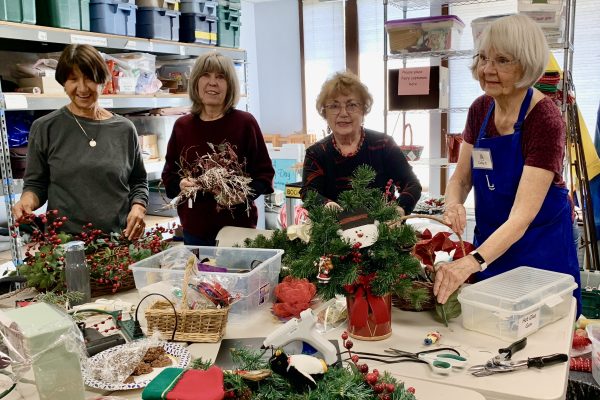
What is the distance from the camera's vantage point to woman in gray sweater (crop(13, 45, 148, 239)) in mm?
2297

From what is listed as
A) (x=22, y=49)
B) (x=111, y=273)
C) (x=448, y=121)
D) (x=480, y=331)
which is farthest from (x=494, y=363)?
(x=448, y=121)

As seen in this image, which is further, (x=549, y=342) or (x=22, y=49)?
(x=22, y=49)

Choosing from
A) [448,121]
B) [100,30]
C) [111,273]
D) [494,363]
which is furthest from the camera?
[448,121]

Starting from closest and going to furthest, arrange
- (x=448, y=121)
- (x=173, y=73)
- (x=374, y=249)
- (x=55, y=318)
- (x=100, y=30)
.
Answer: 1. (x=55, y=318)
2. (x=374, y=249)
3. (x=100, y=30)
4. (x=173, y=73)
5. (x=448, y=121)

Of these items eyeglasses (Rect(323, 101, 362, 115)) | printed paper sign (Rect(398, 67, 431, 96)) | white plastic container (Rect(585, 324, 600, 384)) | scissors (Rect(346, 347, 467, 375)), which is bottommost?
white plastic container (Rect(585, 324, 600, 384))

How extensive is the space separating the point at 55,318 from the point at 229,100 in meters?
1.63

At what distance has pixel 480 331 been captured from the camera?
1.42m

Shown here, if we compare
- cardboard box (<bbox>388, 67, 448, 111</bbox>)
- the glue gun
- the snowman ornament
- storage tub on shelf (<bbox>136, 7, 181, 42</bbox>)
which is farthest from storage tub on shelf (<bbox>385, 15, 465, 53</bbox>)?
the glue gun

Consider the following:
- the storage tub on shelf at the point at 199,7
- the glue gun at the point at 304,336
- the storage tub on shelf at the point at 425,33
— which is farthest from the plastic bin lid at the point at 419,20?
the glue gun at the point at 304,336

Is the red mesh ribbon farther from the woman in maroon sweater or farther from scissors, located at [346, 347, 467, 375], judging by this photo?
the woman in maroon sweater

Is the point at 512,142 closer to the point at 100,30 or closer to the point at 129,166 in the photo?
the point at 129,166

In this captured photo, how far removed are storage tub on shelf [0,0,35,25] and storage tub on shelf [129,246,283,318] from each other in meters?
1.82

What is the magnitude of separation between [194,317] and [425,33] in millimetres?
2872

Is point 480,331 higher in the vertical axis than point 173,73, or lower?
lower
